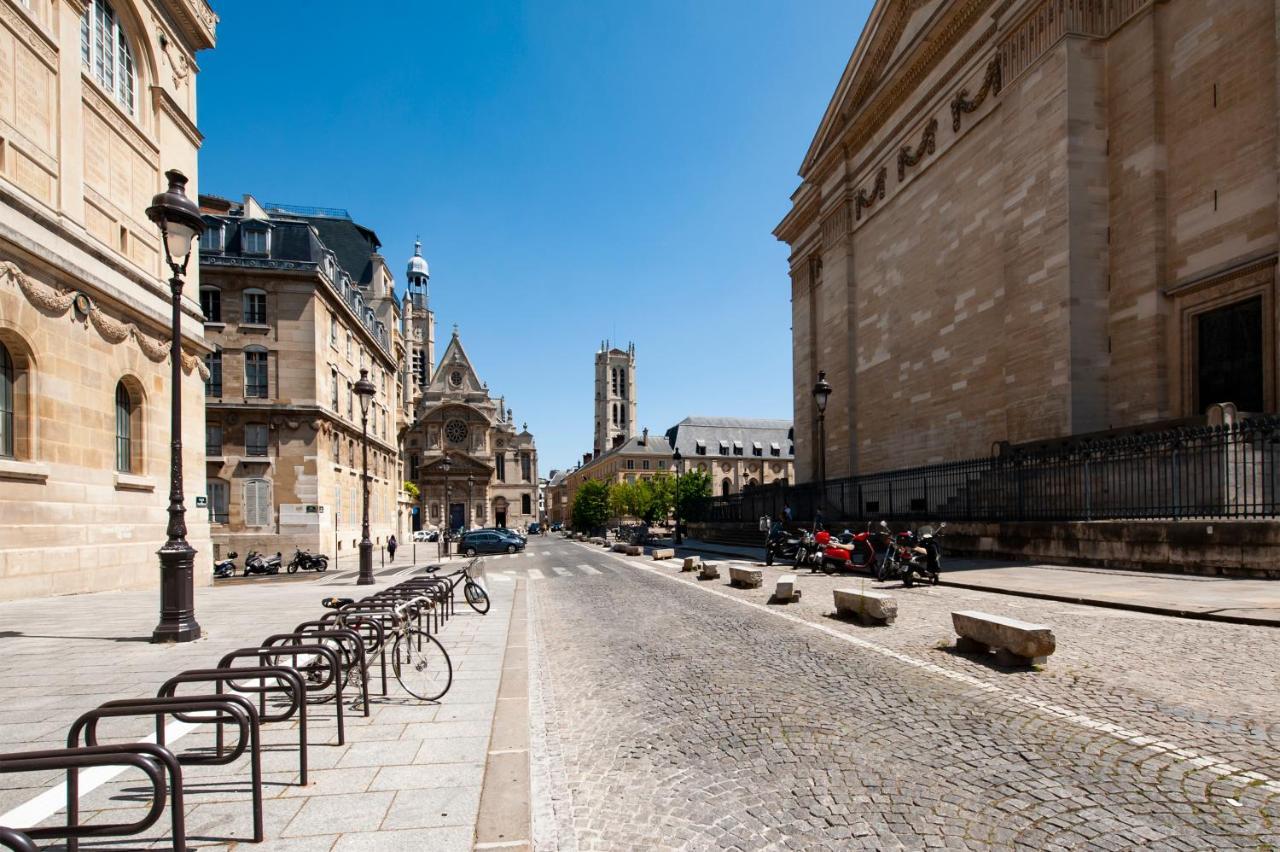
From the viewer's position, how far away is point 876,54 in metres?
30.7

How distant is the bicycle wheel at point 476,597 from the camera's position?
12.1 m

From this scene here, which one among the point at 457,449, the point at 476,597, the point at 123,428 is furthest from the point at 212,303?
the point at 457,449

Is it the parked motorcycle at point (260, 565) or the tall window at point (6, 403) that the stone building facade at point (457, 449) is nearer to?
the parked motorcycle at point (260, 565)

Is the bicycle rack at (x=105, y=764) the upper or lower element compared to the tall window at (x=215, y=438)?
lower

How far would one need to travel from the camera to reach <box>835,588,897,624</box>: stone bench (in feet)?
29.4

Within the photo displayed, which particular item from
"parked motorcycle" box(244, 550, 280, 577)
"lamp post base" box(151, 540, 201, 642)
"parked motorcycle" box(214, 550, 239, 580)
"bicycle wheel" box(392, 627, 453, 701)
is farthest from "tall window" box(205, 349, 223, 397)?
"bicycle wheel" box(392, 627, 453, 701)

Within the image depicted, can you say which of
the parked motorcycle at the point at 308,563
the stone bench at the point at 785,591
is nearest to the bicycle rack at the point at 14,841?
the stone bench at the point at 785,591

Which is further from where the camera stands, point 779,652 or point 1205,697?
point 779,652

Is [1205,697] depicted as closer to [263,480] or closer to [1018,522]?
[1018,522]

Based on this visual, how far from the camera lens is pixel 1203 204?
17188 mm

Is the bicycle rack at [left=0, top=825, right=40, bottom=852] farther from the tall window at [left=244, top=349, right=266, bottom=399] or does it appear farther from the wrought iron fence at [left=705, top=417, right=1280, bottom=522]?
the tall window at [left=244, top=349, right=266, bottom=399]

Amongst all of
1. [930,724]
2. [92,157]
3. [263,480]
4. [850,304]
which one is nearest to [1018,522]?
[930,724]

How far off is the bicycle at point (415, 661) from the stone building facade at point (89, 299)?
7.64 metres

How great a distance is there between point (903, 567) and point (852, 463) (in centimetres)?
1969
